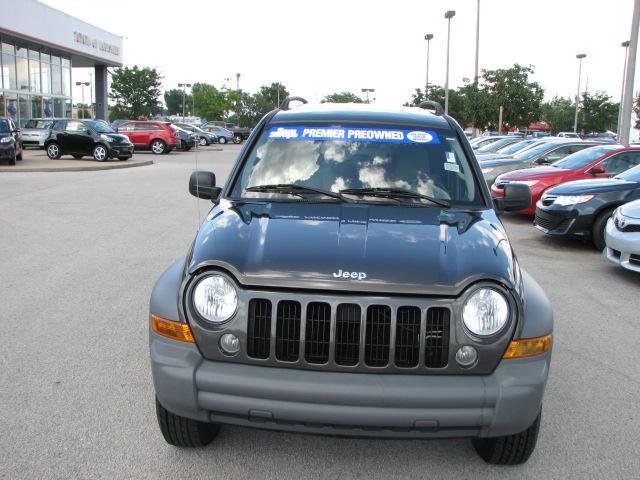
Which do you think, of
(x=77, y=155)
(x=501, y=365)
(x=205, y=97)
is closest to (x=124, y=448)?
(x=501, y=365)

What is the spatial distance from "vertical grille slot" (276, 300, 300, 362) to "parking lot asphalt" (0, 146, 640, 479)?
0.70 meters

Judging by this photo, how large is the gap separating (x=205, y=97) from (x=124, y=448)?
104379 millimetres

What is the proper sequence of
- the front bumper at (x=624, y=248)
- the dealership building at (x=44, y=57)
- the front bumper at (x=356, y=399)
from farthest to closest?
1. the dealership building at (x=44, y=57)
2. the front bumper at (x=624, y=248)
3. the front bumper at (x=356, y=399)

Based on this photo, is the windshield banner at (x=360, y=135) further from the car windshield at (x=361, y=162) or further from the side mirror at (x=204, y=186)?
the side mirror at (x=204, y=186)

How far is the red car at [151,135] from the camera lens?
3578 cm

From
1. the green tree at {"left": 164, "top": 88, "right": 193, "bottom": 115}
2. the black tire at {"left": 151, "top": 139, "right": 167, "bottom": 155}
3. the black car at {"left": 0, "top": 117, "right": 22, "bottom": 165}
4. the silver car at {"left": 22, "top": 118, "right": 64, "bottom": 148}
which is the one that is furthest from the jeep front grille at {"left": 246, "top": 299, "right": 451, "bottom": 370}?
the green tree at {"left": 164, "top": 88, "right": 193, "bottom": 115}

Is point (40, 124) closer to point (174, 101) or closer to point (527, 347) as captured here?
point (527, 347)

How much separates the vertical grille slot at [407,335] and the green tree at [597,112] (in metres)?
77.5

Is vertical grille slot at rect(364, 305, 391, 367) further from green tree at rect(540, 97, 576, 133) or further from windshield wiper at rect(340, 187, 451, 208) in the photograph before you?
green tree at rect(540, 97, 576, 133)

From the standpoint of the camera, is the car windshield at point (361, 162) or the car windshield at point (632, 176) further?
the car windshield at point (632, 176)

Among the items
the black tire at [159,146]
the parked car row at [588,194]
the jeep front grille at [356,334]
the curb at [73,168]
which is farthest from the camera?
the black tire at [159,146]

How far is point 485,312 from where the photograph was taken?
3.03 m

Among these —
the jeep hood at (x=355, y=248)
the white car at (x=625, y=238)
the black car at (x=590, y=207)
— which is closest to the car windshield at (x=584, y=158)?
the black car at (x=590, y=207)

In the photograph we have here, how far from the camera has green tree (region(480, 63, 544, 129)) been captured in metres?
43.2
